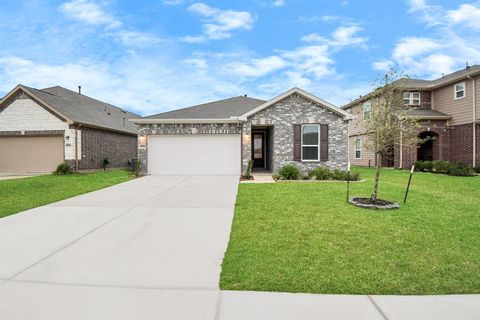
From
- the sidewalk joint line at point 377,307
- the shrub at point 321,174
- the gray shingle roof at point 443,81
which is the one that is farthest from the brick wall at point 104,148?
the sidewalk joint line at point 377,307

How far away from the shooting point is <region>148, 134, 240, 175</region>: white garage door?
15805 mm

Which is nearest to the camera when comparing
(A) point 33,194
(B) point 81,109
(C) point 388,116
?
(C) point 388,116

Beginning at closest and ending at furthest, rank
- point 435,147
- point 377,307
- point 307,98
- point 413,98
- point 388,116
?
1. point 377,307
2. point 388,116
3. point 307,98
4. point 435,147
5. point 413,98

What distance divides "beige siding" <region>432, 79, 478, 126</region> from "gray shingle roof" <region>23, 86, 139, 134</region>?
2145cm

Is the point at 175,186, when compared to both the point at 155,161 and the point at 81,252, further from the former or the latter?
the point at 81,252

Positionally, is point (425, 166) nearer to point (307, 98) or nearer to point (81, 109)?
point (307, 98)

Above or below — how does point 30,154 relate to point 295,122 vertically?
below

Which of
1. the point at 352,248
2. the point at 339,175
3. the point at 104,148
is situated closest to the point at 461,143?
the point at 339,175

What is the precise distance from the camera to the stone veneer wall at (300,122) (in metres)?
15.0

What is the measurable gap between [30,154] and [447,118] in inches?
995

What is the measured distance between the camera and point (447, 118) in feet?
61.6

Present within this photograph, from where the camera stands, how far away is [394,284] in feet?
11.1

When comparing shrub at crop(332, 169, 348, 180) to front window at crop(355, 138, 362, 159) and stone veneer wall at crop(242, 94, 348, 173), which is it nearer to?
stone veneer wall at crop(242, 94, 348, 173)

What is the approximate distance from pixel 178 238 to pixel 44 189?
8.09 meters
